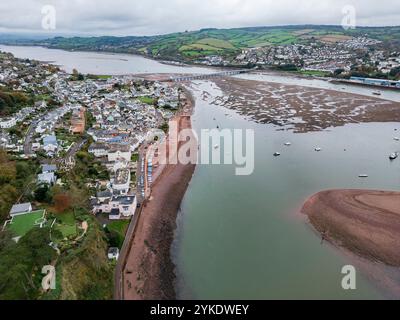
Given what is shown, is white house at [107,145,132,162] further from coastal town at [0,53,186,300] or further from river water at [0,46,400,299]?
river water at [0,46,400,299]

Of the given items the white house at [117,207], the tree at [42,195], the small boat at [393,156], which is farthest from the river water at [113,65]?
the tree at [42,195]

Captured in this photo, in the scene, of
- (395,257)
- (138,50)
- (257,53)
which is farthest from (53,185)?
(138,50)

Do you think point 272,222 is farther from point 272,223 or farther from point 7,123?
point 7,123

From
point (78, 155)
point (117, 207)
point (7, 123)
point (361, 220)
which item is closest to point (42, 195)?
point (117, 207)

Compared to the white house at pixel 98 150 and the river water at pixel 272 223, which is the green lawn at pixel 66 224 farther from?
the white house at pixel 98 150

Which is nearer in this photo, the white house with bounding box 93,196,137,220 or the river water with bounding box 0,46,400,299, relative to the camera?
the river water with bounding box 0,46,400,299

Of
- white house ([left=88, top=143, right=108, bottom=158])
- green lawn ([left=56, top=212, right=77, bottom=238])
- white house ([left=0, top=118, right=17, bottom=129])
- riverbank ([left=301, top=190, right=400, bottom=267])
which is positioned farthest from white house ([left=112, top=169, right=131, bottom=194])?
white house ([left=0, top=118, right=17, bottom=129])

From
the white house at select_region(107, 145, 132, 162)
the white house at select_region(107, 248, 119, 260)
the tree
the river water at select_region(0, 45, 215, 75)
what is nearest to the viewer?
the white house at select_region(107, 248, 119, 260)
